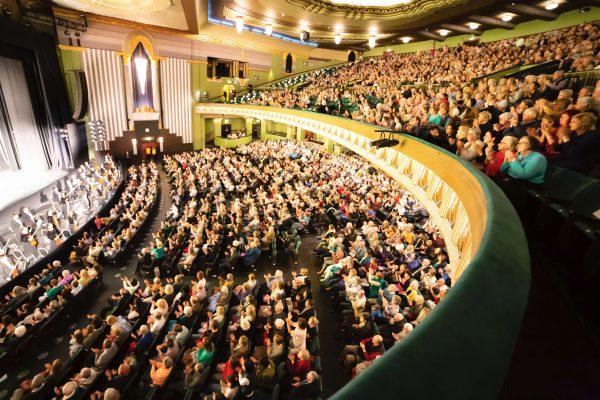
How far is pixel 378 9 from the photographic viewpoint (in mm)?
14320

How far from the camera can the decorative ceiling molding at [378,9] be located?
510 inches

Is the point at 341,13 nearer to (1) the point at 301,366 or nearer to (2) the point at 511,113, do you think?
(2) the point at 511,113

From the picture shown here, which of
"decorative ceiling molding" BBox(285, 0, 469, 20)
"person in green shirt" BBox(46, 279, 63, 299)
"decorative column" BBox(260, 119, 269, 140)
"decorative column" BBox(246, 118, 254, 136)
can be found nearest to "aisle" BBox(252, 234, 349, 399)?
"person in green shirt" BBox(46, 279, 63, 299)

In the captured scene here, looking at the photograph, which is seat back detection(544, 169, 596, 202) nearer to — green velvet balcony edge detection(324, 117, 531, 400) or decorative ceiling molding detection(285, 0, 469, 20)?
green velvet balcony edge detection(324, 117, 531, 400)

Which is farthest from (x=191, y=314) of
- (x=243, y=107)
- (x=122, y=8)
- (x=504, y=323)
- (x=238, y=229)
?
(x=243, y=107)

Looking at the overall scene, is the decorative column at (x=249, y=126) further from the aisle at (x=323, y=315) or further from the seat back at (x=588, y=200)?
the seat back at (x=588, y=200)

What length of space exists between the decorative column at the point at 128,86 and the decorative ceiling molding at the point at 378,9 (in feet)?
36.1

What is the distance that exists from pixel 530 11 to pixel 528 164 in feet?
45.1

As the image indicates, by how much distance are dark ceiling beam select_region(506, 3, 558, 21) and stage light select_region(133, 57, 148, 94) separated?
19078 mm

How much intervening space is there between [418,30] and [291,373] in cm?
1930

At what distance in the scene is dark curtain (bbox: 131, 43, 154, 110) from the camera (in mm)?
18562

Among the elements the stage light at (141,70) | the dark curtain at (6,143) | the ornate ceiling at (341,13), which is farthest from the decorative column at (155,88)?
the dark curtain at (6,143)

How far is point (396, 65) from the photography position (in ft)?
58.5

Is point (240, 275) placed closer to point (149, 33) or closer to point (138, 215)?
point (138, 215)
